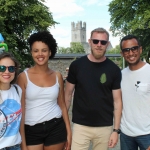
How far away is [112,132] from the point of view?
321 cm

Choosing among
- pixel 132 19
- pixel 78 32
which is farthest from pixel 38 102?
pixel 78 32

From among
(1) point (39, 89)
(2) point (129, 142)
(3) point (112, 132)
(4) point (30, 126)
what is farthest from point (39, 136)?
(2) point (129, 142)

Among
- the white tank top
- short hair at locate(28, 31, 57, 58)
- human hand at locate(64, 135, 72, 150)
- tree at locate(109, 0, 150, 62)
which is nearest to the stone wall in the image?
tree at locate(109, 0, 150, 62)

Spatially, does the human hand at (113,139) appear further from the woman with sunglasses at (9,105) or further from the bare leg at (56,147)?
the woman with sunglasses at (9,105)

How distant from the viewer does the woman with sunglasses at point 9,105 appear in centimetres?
242

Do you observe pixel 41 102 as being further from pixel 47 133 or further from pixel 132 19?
pixel 132 19

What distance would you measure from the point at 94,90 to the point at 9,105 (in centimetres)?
103

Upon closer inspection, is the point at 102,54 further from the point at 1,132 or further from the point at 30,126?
the point at 1,132

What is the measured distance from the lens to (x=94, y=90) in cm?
309

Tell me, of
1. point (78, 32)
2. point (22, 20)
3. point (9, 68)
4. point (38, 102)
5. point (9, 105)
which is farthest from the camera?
point (78, 32)

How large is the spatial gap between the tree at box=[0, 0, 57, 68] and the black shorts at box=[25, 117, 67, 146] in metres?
17.9

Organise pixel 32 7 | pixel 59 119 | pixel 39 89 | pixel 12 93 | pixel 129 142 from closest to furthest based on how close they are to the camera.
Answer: pixel 12 93 → pixel 39 89 → pixel 59 119 → pixel 129 142 → pixel 32 7

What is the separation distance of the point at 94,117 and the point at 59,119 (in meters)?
0.43

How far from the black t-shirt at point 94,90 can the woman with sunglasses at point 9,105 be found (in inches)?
31.2
